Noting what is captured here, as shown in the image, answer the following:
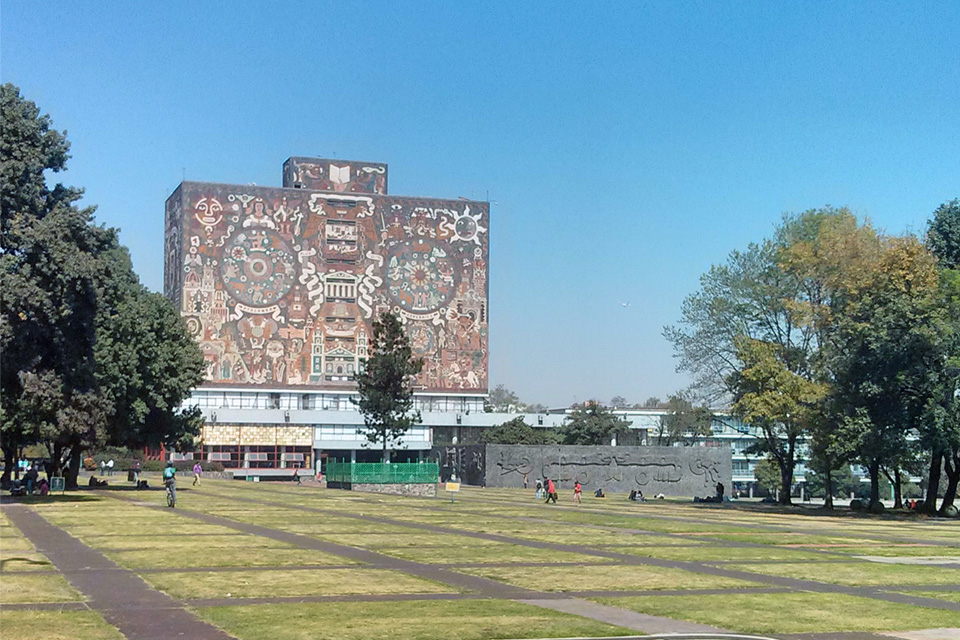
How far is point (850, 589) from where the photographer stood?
22516 mm

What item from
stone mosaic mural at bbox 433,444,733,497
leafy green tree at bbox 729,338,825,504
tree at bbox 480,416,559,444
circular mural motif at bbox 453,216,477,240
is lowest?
stone mosaic mural at bbox 433,444,733,497

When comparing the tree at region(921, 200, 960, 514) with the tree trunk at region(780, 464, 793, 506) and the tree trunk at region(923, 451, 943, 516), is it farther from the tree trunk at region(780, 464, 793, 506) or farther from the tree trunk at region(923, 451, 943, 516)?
the tree trunk at region(780, 464, 793, 506)

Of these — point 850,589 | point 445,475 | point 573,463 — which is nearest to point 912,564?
point 850,589

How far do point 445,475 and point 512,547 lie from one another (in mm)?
75604

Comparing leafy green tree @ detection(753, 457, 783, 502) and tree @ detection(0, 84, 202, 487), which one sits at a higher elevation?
tree @ detection(0, 84, 202, 487)

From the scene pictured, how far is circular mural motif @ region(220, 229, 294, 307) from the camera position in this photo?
134250 mm

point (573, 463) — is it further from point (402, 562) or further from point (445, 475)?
point (402, 562)

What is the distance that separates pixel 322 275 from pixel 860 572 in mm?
116608

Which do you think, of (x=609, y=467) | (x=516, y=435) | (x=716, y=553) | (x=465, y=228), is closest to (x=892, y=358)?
(x=716, y=553)

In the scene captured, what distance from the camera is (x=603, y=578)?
23.0 metres

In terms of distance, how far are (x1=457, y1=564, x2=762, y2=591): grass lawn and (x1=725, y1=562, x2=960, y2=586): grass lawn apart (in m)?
2.29

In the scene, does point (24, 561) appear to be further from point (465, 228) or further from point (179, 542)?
point (465, 228)

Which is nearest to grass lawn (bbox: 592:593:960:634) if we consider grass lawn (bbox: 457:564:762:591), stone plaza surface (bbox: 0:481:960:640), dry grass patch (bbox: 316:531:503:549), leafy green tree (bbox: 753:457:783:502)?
stone plaza surface (bbox: 0:481:960:640)

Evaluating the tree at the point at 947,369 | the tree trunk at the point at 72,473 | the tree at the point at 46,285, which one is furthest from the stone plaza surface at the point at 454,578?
the tree trunk at the point at 72,473
